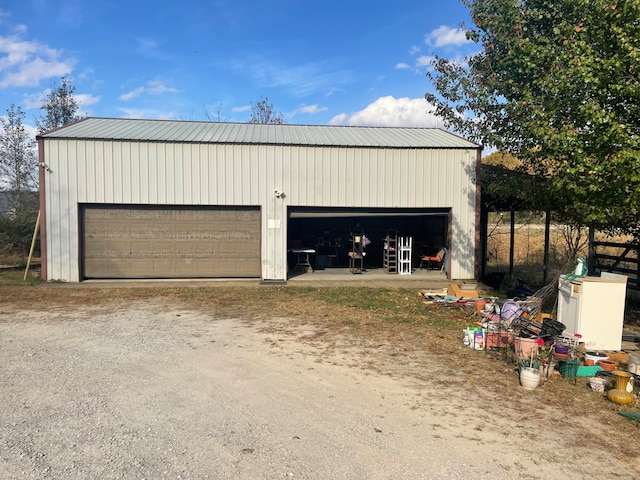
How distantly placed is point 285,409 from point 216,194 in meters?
9.71

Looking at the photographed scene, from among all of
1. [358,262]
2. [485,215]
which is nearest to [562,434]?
[485,215]

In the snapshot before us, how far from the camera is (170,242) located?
13.3m

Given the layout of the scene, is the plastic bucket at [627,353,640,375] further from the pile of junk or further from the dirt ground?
the dirt ground

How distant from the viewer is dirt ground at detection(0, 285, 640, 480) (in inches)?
133

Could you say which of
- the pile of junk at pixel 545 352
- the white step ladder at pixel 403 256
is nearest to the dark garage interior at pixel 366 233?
the white step ladder at pixel 403 256

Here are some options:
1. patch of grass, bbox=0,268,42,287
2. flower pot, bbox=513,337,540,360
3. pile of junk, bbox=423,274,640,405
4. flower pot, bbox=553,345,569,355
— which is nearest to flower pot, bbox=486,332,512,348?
pile of junk, bbox=423,274,640,405

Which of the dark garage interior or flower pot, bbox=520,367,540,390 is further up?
the dark garage interior

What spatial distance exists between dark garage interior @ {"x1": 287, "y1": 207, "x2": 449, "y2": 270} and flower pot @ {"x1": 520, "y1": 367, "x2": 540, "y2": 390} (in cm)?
937

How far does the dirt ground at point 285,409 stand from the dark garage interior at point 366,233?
8.41 metres

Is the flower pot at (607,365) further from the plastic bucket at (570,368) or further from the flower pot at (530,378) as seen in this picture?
the flower pot at (530,378)

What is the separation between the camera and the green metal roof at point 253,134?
43.4ft

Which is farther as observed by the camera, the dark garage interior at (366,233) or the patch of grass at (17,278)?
the dark garage interior at (366,233)

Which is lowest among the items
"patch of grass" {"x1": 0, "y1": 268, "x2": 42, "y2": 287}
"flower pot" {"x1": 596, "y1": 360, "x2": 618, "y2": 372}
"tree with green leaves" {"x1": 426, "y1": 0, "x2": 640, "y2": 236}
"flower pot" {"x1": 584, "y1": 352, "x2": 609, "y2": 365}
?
"patch of grass" {"x1": 0, "y1": 268, "x2": 42, "y2": 287}

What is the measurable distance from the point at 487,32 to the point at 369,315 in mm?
8173
